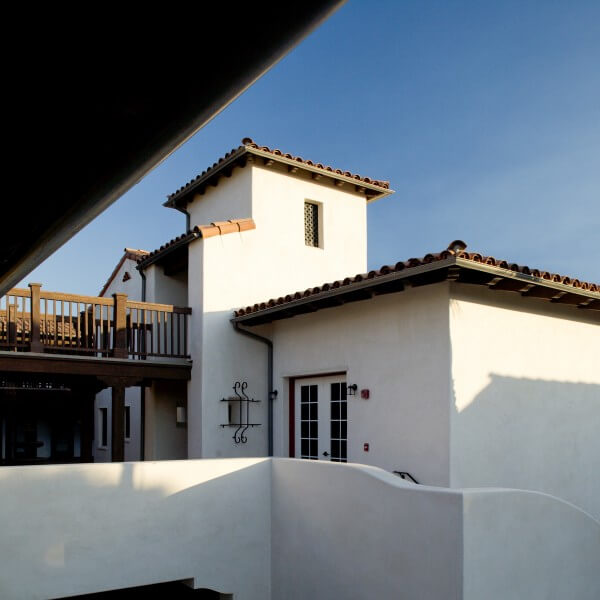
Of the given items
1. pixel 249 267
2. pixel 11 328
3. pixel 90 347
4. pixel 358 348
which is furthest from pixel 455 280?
pixel 11 328

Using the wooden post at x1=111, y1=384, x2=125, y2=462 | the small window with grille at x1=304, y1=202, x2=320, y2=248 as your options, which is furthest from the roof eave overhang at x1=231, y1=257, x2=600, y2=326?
the small window with grille at x1=304, y1=202, x2=320, y2=248

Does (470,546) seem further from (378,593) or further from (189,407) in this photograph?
(189,407)

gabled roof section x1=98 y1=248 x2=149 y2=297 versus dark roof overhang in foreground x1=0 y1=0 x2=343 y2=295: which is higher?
gabled roof section x1=98 y1=248 x2=149 y2=297

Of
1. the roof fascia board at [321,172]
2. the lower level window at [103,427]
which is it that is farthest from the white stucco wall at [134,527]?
the lower level window at [103,427]

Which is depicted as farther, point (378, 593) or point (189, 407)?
point (189, 407)

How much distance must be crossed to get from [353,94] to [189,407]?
9.16 metres

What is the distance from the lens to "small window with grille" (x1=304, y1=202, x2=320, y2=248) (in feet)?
44.8

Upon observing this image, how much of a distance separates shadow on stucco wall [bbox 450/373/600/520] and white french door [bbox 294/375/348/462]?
7.33ft

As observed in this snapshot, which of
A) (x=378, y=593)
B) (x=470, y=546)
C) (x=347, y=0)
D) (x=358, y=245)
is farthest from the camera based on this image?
(x=358, y=245)

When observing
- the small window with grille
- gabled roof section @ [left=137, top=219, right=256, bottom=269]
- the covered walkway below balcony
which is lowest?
the covered walkway below balcony

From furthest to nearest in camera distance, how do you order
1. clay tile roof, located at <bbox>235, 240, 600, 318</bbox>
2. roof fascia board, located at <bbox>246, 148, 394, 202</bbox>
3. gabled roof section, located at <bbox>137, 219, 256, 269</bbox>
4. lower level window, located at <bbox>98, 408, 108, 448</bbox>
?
1. lower level window, located at <bbox>98, 408, 108, 448</bbox>
2. roof fascia board, located at <bbox>246, 148, 394, 202</bbox>
3. gabled roof section, located at <bbox>137, 219, 256, 269</bbox>
4. clay tile roof, located at <bbox>235, 240, 600, 318</bbox>

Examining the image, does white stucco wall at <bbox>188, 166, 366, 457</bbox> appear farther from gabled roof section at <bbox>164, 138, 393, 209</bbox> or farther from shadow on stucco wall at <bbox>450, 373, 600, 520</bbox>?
shadow on stucco wall at <bbox>450, 373, 600, 520</bbox>

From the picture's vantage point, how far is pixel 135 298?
15.5 m

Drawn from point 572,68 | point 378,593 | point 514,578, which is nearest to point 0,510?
point 378,593
